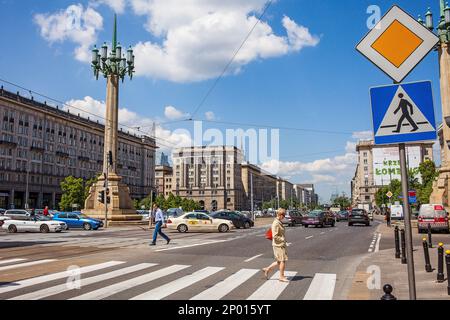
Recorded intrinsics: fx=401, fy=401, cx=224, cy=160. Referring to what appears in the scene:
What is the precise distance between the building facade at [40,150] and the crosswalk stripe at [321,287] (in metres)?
73.3

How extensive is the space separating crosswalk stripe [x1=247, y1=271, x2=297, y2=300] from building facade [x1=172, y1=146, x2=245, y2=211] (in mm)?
134251

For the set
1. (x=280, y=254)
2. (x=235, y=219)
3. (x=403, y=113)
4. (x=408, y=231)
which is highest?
(x=403, y=113)

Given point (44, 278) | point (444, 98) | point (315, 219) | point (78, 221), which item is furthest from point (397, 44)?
point (315, 219)

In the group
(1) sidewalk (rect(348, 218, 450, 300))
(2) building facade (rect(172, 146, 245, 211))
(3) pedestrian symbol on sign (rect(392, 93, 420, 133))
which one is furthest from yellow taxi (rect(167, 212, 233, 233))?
(2) building facade (rect(172, 146, 245, 211))

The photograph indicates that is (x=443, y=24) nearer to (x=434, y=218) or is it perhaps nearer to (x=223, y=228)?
(x=434, y=218)

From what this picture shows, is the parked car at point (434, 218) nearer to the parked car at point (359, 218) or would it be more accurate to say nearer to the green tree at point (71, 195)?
the parked car at point (359, 218)

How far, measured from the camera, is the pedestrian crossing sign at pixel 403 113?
13.4ft

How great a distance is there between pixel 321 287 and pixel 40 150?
87828 mm

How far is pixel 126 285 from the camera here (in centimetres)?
843

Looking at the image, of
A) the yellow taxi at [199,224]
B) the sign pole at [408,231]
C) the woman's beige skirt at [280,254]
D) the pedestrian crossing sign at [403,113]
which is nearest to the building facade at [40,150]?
the yellow taxi at [199,224]

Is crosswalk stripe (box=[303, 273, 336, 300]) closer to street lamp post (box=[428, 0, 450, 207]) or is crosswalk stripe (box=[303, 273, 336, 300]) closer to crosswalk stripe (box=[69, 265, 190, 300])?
crosswalk stripe (box=[69, 265, 190, 300])

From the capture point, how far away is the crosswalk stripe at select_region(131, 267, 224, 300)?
24.1 ft
